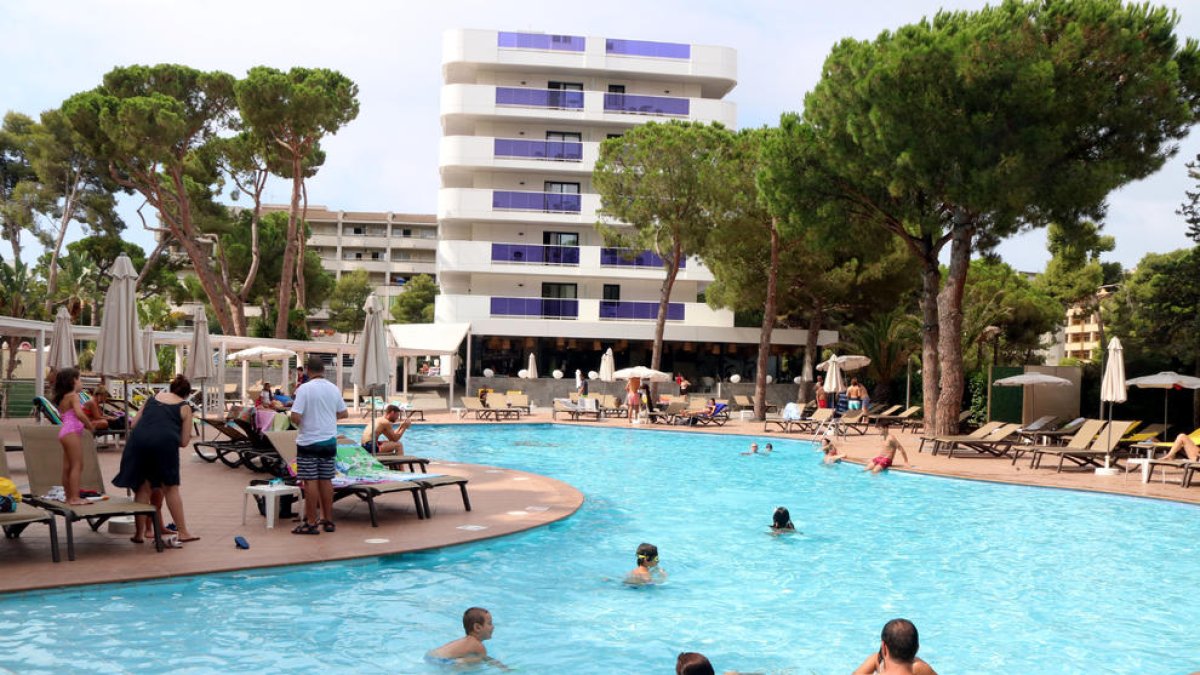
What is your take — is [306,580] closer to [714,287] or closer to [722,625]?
[722,625]

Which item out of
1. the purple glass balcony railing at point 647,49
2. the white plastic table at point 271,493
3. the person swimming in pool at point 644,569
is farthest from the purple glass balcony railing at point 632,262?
the person swimming in pool at point 644,569

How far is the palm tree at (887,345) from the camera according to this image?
34.5m

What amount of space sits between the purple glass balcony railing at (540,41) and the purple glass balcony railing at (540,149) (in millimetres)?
4505

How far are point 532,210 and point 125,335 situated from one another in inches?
1272

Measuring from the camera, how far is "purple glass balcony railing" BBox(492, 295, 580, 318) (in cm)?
4050

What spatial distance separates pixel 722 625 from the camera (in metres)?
7.59

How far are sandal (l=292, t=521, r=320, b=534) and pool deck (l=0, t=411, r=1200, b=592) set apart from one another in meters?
0.09

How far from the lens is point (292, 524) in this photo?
9.55 m

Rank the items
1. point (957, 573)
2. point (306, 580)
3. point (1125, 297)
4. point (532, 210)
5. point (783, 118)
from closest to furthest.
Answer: point (306, 580)
point (957, 573)
point (783, 118)
point (532, 210)
point (1125, 297)

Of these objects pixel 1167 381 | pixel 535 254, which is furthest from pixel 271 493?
pixel 535 254

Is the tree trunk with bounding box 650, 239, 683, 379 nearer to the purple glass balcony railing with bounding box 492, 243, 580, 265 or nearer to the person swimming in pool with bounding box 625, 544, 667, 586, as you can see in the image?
the purple glass balcony railing with bounding box 492, 243, 580, 265

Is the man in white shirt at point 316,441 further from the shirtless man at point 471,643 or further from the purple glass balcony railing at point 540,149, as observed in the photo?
the purple glass balcony railing at point 540,149

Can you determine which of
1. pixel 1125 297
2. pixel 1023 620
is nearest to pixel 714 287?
pixel 1125 297

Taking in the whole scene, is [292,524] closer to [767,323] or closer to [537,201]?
[767,323]
